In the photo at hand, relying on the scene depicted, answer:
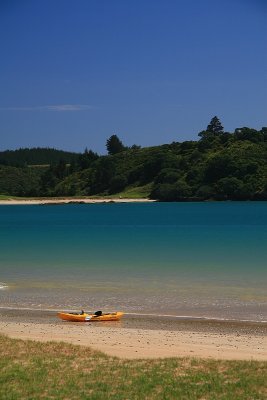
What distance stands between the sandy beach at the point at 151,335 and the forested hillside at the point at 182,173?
13678 cm

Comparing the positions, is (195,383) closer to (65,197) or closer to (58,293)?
(58,293)

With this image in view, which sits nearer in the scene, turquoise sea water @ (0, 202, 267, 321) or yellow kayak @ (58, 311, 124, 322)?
yellow kayak @ (58, 311, 124, 322)

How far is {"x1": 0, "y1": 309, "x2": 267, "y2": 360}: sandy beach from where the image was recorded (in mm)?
13016

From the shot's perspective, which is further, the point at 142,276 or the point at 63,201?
the point at 63,201

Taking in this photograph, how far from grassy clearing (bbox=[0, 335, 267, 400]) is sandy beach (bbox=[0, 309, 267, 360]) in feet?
3.30

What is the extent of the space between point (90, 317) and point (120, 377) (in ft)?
23.7

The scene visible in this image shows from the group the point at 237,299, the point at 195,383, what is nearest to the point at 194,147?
the point at 237,299

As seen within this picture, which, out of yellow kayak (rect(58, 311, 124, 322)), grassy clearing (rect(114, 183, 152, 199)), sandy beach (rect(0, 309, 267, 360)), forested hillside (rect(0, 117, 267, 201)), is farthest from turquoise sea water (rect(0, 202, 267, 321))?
grassy clearing (rect(114, 183, 152, 199))

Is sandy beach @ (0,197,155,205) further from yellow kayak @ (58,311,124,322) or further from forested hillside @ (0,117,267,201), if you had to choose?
yellow kayak @ (58,311,124,322)

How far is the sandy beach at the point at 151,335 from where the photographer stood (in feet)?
42.7

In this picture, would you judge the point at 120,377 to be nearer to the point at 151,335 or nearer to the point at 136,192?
the point at 151,335

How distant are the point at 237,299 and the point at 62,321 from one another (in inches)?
246

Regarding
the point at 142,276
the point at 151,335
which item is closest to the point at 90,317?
the point at 151,335

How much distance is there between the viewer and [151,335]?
49.5 feet
